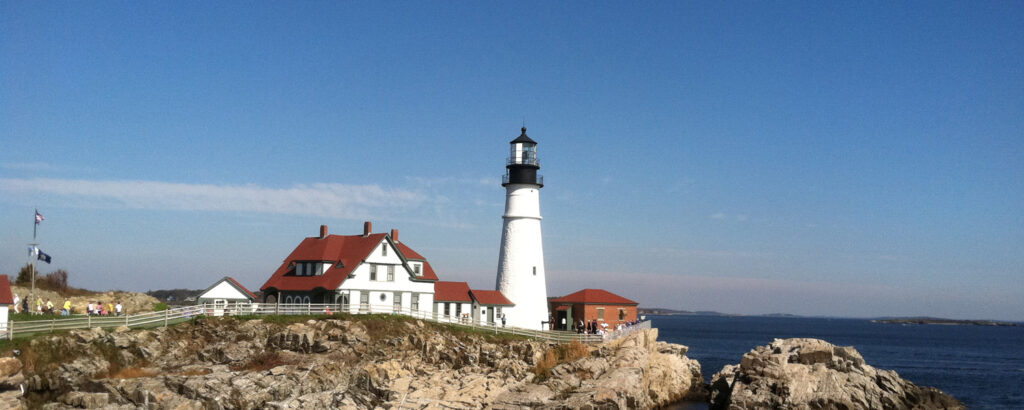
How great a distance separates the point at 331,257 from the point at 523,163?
13.7m

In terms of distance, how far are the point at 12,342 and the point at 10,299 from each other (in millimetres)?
3649

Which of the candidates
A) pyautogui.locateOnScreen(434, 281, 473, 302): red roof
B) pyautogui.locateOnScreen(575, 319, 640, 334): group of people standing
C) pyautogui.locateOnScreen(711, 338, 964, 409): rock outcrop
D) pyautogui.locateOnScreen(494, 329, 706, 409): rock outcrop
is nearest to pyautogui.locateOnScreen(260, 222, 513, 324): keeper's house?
pyautogui.locateOnScreen(434, 281, 473, 302): red roof

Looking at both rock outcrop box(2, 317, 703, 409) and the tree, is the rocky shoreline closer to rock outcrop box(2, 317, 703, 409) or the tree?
rock outcrop box(2, 317, 703, 409)

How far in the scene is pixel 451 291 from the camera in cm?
5147

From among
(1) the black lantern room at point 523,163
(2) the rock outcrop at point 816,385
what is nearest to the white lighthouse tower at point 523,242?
(1) the black lantern room at point 523,163

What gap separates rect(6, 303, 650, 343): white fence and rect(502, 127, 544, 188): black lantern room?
9.54 m

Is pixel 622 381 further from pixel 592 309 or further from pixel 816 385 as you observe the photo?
pixel 592 309

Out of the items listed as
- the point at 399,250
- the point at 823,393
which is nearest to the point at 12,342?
the point at 399,250

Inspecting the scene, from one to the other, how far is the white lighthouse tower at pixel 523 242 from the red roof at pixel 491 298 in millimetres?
402

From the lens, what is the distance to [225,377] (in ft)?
104

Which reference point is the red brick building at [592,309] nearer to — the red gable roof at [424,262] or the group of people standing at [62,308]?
the red gable roof at [424,262]

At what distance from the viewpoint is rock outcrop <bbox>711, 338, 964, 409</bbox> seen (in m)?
34.4

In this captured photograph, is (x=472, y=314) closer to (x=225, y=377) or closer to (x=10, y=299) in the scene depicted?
(x=225, y=377)

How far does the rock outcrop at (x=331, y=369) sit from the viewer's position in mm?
30203
